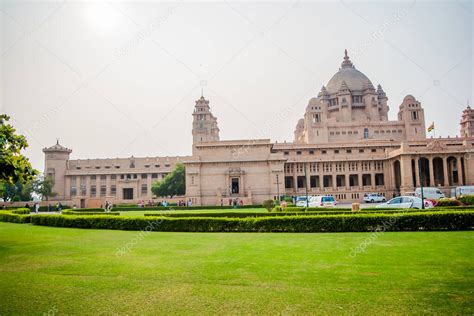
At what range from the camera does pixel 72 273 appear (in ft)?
26.6

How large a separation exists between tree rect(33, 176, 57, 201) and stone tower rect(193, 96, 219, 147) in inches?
1229

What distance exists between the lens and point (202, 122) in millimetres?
76438

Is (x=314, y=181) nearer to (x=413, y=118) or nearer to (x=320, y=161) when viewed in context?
(x=320, y=161)

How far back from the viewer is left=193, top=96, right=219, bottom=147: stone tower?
248ft

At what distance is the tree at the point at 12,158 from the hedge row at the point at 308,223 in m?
6.78

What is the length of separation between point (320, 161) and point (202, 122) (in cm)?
2753

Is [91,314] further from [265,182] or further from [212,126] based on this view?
[212,126]

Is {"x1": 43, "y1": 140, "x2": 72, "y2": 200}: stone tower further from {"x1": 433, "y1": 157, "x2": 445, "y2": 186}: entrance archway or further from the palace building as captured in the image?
{"x1": 433, "y1": 157, "x2": 445, "y2": 186}: entrance archway

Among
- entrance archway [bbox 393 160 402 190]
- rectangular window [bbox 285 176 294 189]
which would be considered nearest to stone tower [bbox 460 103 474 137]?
entrance archway [bbox 393 160 402 190]

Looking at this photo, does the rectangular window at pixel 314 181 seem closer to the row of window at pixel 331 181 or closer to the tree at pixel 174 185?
the row of window at pixel 331 181

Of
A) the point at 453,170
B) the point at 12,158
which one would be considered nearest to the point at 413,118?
the point at 453,170

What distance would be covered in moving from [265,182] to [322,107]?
80.0 feet

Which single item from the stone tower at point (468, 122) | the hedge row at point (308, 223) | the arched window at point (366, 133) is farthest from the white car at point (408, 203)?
the stone tower at point (468, 122)

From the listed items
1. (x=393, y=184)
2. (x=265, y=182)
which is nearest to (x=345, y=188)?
(x=393, y=184)
